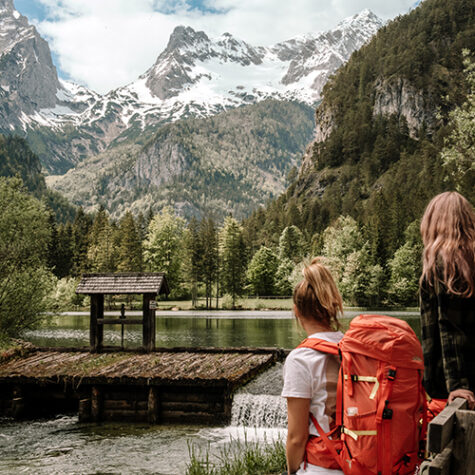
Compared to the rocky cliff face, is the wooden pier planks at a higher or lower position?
lower

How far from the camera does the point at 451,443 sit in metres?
2.85

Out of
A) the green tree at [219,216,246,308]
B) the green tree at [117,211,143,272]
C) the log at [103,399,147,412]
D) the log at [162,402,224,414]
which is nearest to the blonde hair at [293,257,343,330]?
the log at [162,402,224,414]

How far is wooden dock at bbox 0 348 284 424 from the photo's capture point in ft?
47.8

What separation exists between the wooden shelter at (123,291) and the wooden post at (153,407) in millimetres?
4933

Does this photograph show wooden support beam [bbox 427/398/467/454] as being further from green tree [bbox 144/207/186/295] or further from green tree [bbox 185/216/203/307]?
green tree [bbox 144/207/186/295]

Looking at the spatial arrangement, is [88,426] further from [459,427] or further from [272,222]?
[272,222]

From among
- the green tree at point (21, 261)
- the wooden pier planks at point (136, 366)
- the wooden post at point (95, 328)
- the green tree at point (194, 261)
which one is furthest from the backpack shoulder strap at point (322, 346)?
the green tree at point (194, 261)

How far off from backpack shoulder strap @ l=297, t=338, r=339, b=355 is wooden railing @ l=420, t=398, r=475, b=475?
0.82 metres

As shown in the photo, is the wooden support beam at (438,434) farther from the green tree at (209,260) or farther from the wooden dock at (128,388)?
the green tree at (209,260)

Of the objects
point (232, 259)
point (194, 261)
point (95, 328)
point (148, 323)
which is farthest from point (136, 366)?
point (232, 259)

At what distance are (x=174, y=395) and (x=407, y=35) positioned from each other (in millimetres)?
177629

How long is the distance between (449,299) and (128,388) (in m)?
12.9

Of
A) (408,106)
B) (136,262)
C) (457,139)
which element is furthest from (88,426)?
(408,106)

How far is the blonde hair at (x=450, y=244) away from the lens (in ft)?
11.7
